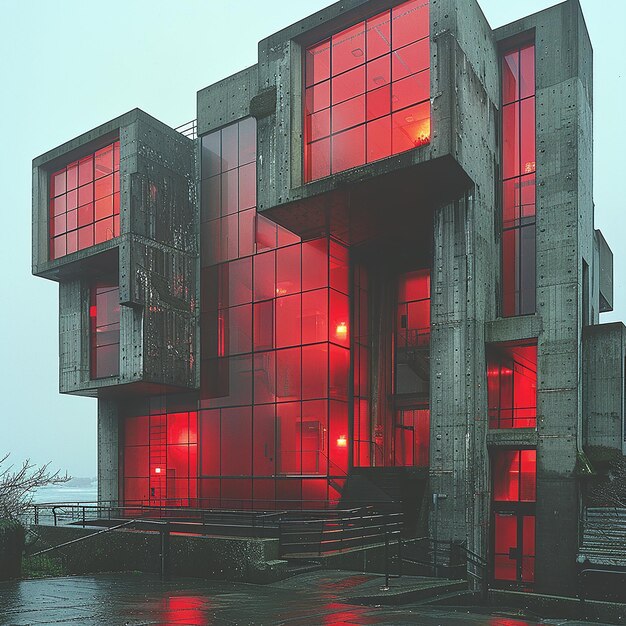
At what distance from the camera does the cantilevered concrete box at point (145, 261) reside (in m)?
30.3

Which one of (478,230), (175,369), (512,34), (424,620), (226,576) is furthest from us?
(175,369)

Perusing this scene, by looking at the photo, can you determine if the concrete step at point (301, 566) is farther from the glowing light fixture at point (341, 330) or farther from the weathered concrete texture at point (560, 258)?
the glowing light fixture at point (341, 330)

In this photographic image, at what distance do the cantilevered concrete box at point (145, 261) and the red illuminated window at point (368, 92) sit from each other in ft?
26.3

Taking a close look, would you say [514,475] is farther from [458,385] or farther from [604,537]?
[458,385]

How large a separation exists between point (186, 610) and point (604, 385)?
1785cm

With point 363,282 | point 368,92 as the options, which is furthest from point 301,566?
point 363,282

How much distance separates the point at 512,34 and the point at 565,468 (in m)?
14.8

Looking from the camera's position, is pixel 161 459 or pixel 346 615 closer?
pixel 346 615

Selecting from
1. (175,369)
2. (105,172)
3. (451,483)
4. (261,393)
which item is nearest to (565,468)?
(451,483)

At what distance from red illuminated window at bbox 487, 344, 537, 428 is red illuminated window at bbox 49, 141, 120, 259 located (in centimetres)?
1589

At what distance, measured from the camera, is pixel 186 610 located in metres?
11.7

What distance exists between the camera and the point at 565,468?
23.4m

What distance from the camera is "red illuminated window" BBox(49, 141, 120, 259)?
32.1 metres

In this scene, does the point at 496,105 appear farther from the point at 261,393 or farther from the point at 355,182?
the point at 261,393
